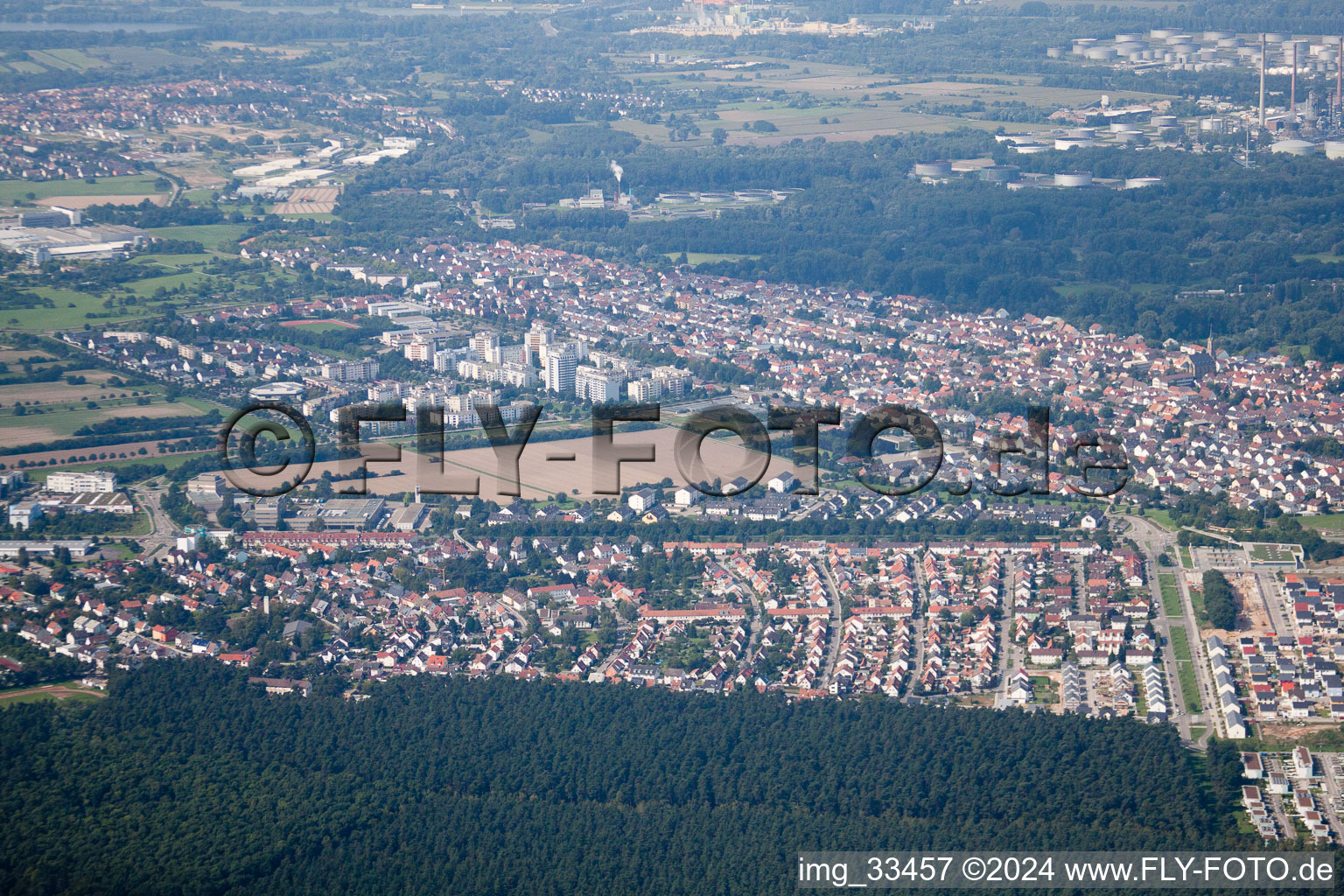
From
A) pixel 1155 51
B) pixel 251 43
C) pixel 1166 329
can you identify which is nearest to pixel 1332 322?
pixel 1166 329

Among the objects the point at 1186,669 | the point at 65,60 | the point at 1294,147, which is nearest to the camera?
the point at 1186,669

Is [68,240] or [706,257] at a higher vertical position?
[68,240]

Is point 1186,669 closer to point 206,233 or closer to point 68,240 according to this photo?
point 68,240

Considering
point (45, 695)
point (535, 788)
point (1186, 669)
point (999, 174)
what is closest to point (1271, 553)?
point (1186, 669)

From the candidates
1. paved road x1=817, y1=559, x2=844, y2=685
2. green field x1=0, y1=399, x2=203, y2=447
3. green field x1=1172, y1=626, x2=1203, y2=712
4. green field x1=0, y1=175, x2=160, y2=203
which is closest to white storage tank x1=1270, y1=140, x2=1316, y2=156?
green field x1=0, y1=175, x2=160, y2=203

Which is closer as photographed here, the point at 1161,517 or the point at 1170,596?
the point at 1170,596

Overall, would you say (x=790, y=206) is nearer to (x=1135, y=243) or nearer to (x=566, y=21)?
(x=1135, y=243)

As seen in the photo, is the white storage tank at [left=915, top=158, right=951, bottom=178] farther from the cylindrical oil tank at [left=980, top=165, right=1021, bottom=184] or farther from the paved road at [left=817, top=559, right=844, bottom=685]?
the paved road at [left=817, top=559, right=844, bottom=685]
